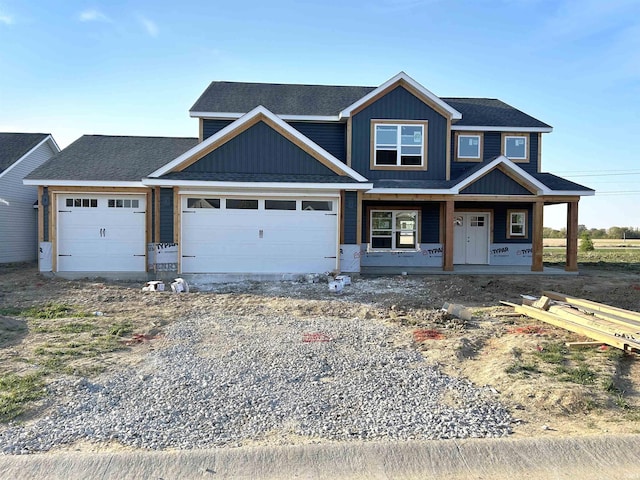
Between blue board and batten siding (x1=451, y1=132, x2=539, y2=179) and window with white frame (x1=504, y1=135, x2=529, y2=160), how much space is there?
0.70 feet

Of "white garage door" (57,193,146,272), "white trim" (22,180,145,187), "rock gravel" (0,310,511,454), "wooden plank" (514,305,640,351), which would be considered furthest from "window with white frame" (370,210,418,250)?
"rock gravel" (0,310,511,454)

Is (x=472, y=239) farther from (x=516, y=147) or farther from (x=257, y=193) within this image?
(x=257, y=193)

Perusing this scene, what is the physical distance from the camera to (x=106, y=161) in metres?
15.4

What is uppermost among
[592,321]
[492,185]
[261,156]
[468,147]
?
[468,147]

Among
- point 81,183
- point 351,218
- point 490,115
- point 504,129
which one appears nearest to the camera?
point 81,183

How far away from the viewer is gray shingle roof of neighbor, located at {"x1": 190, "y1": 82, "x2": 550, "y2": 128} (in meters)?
17.0

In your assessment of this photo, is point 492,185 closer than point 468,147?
Yes

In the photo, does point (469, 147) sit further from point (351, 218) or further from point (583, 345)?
point (583, 345)

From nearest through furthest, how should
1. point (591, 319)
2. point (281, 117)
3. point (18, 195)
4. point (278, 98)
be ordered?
1. point (591, 319)
2. point (281, 117)
3. point (278, 98)
4. point (18, 195)

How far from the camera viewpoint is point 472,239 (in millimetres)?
19172

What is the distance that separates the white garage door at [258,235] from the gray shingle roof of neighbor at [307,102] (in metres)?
4.62

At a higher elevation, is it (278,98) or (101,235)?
(278,98)

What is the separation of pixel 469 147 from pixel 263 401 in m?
16.3

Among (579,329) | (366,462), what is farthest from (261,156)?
(366,462)
